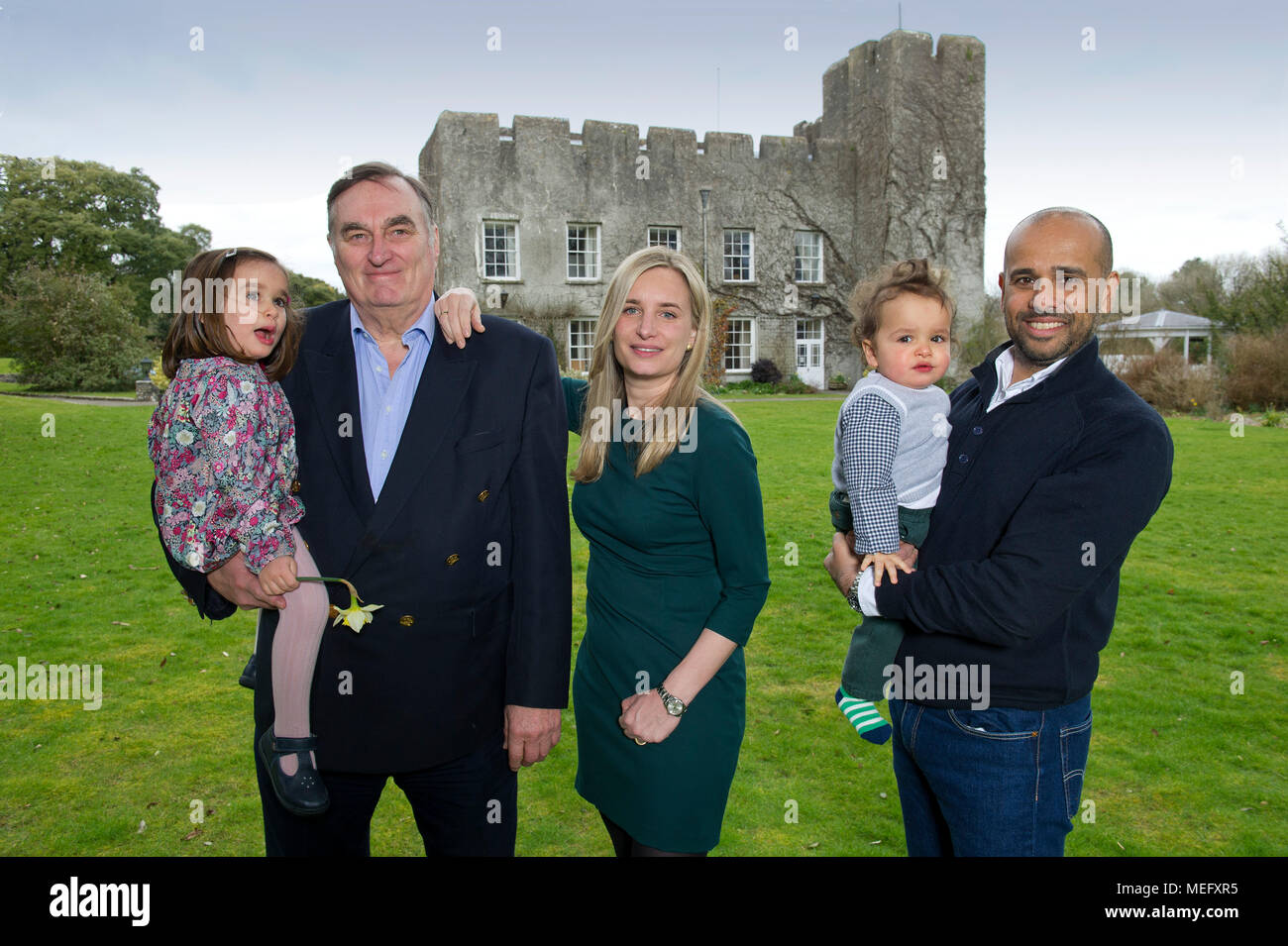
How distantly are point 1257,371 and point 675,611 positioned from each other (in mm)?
23789

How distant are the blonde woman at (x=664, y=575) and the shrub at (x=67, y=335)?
1059 inches

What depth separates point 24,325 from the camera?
23594mm

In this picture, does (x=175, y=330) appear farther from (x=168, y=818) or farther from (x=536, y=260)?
(x=536, y=260)

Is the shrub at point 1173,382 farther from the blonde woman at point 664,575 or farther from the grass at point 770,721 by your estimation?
the blonde woman at point 664,575

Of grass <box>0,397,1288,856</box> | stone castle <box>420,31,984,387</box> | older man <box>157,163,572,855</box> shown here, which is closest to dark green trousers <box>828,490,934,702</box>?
older man <box>157,163,572,855</box>

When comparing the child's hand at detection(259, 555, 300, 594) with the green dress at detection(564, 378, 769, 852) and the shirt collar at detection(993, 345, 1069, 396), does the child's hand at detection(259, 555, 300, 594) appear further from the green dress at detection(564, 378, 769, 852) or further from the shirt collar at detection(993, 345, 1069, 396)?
the shirt collar at detection(993, 345, 1069, 396)

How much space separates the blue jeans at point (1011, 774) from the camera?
226 centimetres

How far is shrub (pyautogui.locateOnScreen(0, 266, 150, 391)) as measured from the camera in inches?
936

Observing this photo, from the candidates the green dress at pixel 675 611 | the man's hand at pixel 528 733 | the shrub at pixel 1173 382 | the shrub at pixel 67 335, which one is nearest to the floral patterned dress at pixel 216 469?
the man's hand at pixel 528 733

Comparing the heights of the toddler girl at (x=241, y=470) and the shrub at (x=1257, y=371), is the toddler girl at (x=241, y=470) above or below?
below

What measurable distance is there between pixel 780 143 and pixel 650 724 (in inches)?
1125
